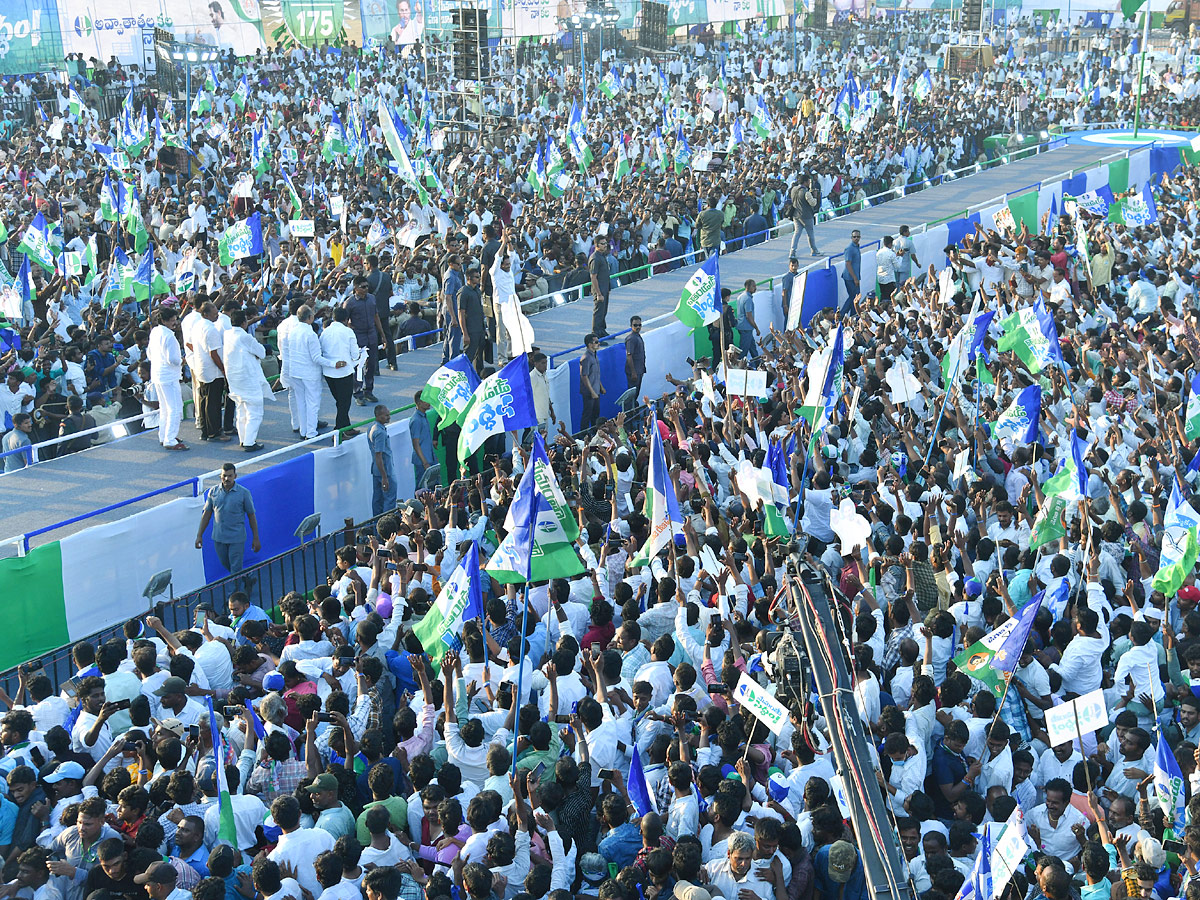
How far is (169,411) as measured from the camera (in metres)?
13.5

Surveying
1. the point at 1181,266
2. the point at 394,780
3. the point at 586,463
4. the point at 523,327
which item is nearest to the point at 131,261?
the point at 523,327

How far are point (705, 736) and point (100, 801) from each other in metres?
3.10

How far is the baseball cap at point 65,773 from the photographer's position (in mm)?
7164

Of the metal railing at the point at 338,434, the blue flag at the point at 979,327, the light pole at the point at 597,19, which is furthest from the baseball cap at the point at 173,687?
the light pole at the point at 597,19

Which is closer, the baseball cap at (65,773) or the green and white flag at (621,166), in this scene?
the baseball cap at (65,773)

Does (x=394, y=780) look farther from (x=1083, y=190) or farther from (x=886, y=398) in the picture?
(x=1083, y=190)

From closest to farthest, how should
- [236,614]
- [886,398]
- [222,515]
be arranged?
[236,614] → [222,515] → [886,398]

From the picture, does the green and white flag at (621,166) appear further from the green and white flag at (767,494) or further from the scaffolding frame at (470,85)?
the green and white flag at (767,494)

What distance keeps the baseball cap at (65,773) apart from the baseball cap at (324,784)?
135 cm

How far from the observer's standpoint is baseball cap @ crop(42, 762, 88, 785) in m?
7.16

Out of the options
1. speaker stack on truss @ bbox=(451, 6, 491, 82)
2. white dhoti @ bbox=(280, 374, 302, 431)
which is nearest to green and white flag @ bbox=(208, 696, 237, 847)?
white dhoti @ bbox=(280, 374, 302, 431)

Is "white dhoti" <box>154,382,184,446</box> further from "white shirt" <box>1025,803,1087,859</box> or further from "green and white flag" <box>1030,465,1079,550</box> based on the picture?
"white shirt" <box>1025,803,1087,859</box>

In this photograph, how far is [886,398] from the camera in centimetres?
1388

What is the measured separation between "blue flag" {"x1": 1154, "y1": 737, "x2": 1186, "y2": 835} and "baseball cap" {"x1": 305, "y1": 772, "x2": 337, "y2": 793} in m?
4.07
